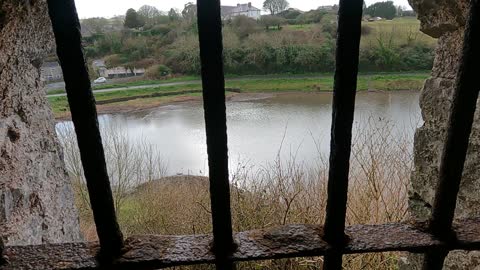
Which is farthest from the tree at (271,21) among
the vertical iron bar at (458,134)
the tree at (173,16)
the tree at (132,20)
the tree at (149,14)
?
the vertical iron bar at (458,134)

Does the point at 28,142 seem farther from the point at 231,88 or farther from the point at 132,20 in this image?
the point at 231,88

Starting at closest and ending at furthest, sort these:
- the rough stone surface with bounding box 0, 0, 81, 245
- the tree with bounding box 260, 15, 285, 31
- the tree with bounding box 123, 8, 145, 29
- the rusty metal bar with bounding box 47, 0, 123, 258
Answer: the rusty metal bar with bounding box 47, 0, 123, 258
the rough stone surface with bounding box 0, 0, 81, 245
the tree with bounding box 123, 8, 145, 29
the tree with bounding box 260, 15, 285, 31

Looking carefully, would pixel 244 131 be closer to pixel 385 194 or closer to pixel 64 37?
pixel 385 194

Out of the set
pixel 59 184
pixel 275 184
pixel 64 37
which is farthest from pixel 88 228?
pixel 64 37

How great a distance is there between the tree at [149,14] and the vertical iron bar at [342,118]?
565 centimetres

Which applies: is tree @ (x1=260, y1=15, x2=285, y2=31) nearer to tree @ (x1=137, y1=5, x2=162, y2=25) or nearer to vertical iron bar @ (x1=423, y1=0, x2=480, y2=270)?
tree @ (x1=137, y1=5, x2=162, y2=25)

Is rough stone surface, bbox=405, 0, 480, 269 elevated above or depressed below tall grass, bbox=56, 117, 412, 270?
above

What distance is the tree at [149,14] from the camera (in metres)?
6.03

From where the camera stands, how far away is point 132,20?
18.1 ft

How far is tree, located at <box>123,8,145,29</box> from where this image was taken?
5488mm

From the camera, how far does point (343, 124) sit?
0.60 meters

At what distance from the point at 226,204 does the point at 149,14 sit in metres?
6.57

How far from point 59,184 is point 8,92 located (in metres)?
0.40

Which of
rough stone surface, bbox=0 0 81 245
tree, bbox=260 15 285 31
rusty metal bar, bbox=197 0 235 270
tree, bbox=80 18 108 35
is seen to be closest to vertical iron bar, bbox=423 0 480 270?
rusty metal bar, bbox=197 0 235 270
